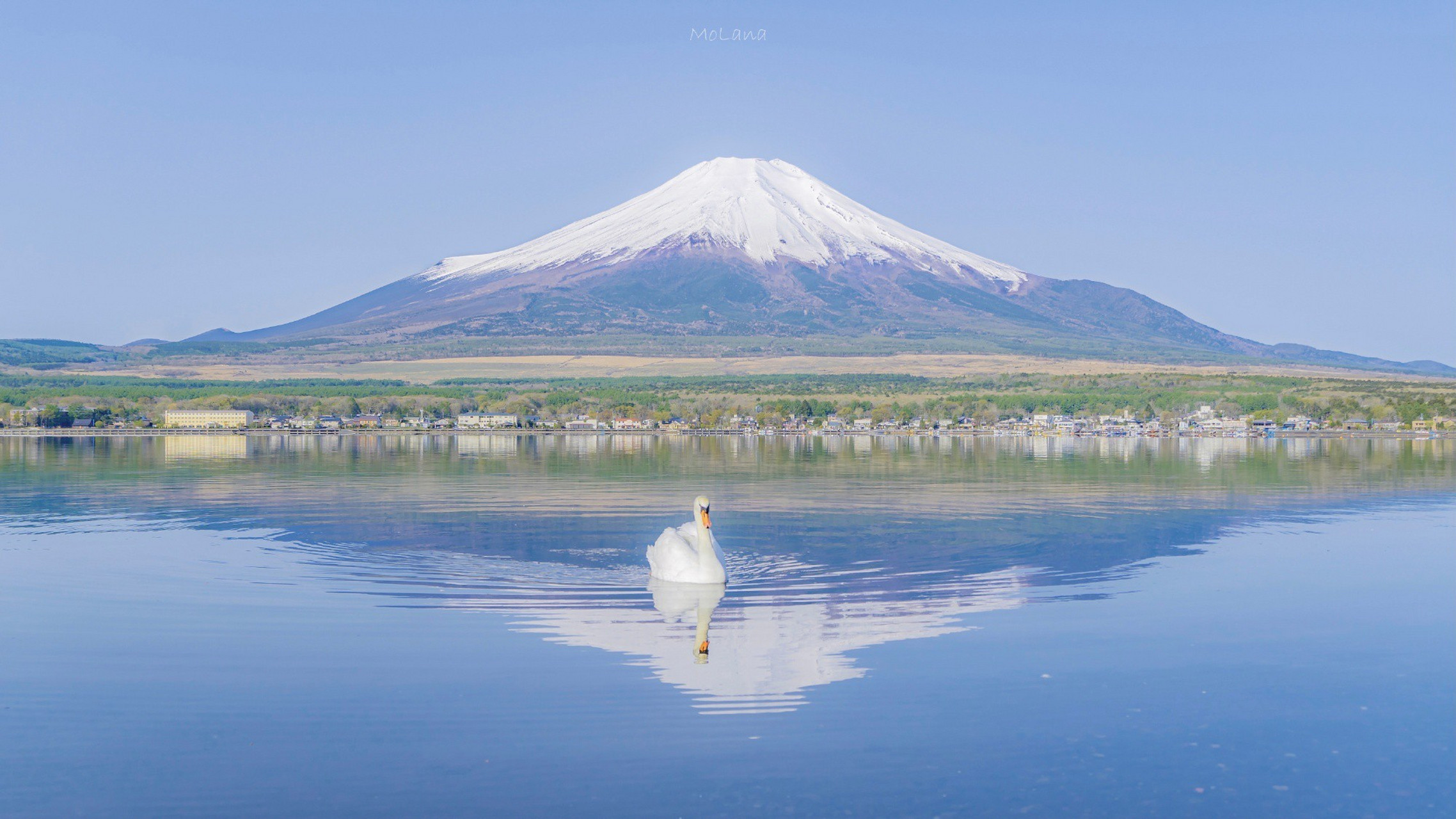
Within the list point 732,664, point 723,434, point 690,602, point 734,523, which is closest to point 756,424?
point 723,434

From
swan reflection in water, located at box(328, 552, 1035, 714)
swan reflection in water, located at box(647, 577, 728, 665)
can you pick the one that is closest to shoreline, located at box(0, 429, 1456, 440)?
swan reflection in water, located at box(328, 552, 1035, 714)

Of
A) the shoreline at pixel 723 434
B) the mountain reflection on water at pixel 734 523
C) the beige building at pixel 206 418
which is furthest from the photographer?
the beige building at pixel 206 418

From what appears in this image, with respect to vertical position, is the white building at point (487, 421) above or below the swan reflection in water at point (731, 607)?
below

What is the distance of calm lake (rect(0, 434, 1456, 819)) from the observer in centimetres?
891

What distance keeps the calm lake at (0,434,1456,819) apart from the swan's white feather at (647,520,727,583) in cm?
40

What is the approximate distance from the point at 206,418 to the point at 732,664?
371ft

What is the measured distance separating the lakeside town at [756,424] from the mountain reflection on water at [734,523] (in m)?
49.5

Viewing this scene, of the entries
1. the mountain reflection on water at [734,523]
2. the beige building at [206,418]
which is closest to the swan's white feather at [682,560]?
the mountain reflection on water at [734,523]

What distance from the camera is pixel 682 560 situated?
1703 cm

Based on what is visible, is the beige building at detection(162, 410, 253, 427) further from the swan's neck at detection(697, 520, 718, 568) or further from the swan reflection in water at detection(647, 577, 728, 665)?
the swan reflection in water at detection(647, 577, 728, 665)

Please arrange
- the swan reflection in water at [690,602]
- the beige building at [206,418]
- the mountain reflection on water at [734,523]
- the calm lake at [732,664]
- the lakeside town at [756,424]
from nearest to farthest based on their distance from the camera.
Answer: the calm lake at [732,664]
the swan reflection in water at [690,602]
the mountain reflection on water at [734,523]
the lakeside town at [756,424]
the beige building at [206,418]

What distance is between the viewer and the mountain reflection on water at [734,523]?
46.4 ft

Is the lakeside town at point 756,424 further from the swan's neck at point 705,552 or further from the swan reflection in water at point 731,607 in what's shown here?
the swan's neck at point 705,552

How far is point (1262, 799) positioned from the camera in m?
8.75
